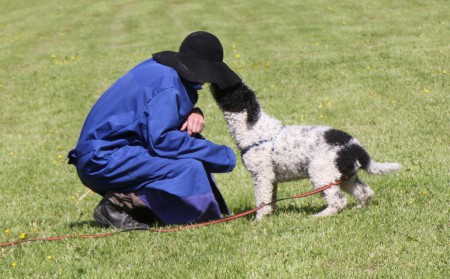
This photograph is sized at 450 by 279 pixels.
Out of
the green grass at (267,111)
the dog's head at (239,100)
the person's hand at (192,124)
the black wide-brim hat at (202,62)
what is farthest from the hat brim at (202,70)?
the green grass at (267,111)

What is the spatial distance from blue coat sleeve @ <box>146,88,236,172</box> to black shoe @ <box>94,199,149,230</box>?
0.79m

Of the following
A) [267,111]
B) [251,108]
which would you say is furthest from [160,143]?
[267,111]

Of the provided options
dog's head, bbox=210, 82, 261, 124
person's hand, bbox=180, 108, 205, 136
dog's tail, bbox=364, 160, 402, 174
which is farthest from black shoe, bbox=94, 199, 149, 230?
dog's tail, bbox=364, 160, 402, 174

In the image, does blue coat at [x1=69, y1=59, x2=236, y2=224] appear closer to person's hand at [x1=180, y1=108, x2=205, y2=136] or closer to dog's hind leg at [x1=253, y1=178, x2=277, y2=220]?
person's hand at [x1=180, y1=108, x2=205, y2=136]

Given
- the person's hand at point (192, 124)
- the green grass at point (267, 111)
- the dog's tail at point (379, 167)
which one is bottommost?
the green grass at point (267, 111)

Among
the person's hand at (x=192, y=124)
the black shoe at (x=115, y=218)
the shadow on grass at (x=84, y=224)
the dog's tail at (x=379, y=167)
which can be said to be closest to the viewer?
the dog's tail at (x=379, y=167)

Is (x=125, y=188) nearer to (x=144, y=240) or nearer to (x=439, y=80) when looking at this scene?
(x=144, y=240)

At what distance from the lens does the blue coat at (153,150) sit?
582 centimetres

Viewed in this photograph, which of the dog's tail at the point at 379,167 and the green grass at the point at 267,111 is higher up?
the dog's tail at the point at 379,167

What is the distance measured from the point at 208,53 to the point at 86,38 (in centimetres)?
1770

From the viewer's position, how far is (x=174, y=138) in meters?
5.82

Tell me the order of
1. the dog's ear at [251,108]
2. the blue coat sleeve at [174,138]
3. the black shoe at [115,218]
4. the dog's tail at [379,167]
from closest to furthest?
the blue coat sleeve at [174,138]
the dog's tail at [379,167]
the dog's ear at [251,108]
the black shoe at [115,218]

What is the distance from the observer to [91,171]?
611 centimetres

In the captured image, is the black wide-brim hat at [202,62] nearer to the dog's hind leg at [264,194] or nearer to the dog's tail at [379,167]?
the dog's hind leg at [264,194]
